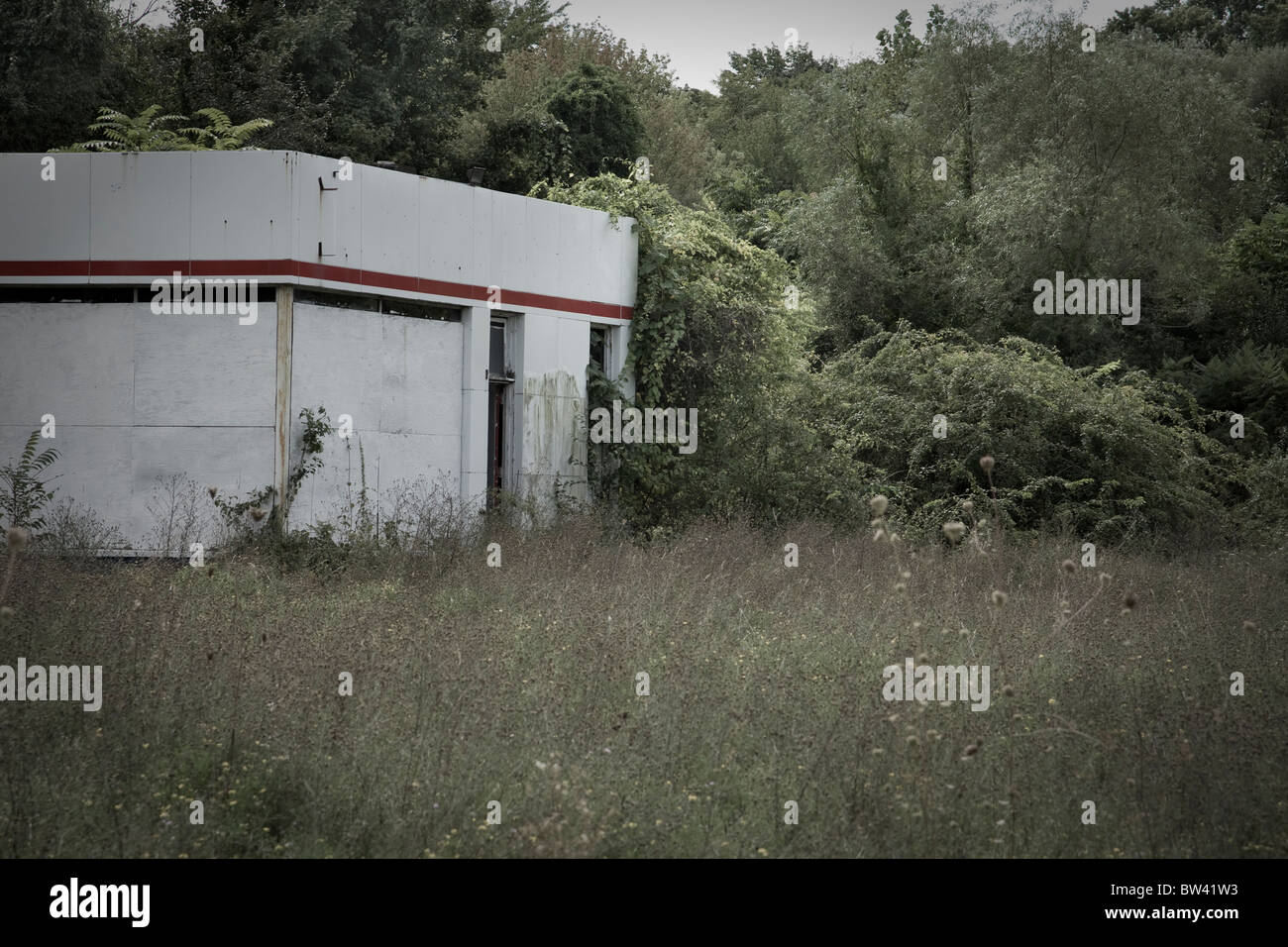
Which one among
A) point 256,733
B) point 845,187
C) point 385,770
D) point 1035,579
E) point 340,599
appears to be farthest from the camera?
Answer: point 845,187

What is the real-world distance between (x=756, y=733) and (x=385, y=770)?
210 centimetres

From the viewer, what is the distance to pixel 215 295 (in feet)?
44.0

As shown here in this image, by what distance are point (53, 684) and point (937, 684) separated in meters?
5.26

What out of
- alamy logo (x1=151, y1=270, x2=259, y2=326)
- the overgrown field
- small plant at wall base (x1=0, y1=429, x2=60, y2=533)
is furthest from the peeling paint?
small plant at wall base (x1=0, y1=429, x2=60, y2=533)

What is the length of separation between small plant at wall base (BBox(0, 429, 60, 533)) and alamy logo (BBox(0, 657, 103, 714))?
610 centimetres

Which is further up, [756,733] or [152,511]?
[152,511]

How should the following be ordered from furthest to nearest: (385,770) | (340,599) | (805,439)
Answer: (805,439) → (340,599) → (385,770)

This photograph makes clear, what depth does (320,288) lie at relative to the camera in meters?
13.7

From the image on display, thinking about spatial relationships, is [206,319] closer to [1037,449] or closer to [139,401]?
[139,401]

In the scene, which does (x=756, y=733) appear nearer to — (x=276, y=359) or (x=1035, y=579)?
(x=1035, y=579)

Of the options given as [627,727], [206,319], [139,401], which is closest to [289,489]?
[139,401]

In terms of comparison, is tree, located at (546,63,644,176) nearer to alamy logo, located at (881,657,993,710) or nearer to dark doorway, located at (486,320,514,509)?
dark doorway, located at (486,320,514,509)
